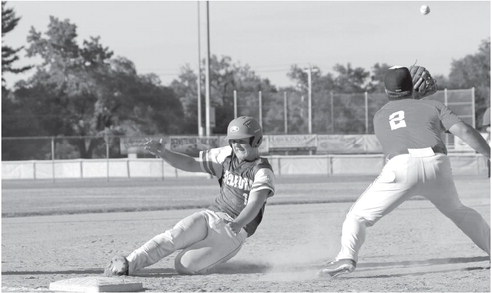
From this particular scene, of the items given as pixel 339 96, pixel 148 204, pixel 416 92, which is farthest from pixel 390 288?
pixel 339 96

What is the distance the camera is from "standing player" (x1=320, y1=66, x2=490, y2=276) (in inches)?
255

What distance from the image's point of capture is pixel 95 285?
599 centimetres

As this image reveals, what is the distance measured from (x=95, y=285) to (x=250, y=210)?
1.33 m

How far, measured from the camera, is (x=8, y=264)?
803 cm

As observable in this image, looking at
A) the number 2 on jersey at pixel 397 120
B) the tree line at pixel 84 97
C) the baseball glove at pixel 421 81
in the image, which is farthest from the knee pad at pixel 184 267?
the tree line at pixel 84 97

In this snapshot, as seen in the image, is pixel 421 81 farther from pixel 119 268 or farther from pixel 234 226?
pixel 119 268

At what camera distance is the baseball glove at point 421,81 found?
274 inches

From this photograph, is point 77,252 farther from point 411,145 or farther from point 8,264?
point 411,145

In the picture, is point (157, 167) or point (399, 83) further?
point (157, 167)

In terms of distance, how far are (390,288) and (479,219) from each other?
1.14 metres

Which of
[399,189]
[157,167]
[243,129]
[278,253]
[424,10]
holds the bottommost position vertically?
[157,167]

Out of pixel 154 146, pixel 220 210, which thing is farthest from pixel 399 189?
pixel 154 146

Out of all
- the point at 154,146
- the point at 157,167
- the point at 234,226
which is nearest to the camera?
the point at 234,226

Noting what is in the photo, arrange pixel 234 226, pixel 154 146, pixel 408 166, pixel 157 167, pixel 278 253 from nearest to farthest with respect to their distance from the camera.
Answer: pixel 408 166 → pixel 234 226 → pixel 154 146 → pixel 278 253 → pixel 157 167
